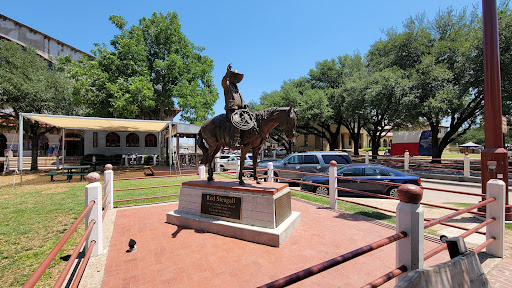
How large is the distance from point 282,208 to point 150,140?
27.1m

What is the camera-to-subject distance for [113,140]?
1038 inches

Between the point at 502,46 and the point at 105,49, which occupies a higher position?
the point at 105,49

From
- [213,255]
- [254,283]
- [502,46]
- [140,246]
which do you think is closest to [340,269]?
[254,283]

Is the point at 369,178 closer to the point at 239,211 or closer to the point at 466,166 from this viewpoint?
the point at 239,211

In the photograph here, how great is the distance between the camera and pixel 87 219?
3631 mm

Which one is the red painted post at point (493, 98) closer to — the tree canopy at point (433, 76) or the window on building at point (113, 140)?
the tree canopy at point (433, 76)

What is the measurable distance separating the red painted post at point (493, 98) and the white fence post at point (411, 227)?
525 centimetres

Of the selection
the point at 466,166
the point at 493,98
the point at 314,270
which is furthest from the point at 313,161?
the point at 314,270

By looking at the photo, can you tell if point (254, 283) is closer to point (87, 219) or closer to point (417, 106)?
point (87, 219)

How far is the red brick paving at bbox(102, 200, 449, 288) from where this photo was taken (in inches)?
129

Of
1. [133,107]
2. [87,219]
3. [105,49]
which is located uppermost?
[105,49]

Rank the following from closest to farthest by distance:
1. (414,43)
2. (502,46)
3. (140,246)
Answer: (140,246), (502,46), (414,43)

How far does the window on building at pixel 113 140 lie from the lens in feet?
85.3

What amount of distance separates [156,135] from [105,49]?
1056 centimetres
